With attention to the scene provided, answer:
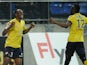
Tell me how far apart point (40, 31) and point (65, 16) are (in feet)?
4.07

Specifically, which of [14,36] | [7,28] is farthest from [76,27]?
[7,28]

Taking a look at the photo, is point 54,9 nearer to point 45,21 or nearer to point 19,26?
point 45,21

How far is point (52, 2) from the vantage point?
12180 millimetres

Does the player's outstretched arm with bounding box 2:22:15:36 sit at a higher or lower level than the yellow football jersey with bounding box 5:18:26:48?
higher

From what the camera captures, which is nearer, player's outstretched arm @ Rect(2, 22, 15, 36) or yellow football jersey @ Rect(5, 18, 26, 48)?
player's outstretched arm @ Rect(2, 22, 15, 36)

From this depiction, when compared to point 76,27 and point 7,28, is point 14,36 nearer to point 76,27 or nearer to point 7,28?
point 7,28

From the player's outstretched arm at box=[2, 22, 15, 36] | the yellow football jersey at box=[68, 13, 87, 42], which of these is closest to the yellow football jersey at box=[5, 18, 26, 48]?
the player's outstretched arm at box=[2, 22, 15, 36]

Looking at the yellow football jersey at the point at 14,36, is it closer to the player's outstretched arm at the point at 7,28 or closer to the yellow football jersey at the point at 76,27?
the player's outstretched arm at the point at 7,28

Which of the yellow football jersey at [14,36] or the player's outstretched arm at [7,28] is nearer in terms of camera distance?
the player's outstretched arm at [7,28]

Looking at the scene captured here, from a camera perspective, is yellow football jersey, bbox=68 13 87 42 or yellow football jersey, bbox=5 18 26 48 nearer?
yellow football jersey, bbox=68 13 87 42

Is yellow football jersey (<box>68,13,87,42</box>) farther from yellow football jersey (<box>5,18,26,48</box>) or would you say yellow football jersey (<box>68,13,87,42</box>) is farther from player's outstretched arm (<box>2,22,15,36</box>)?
player's outstretched arm (<box>2,22,15,36</box>)

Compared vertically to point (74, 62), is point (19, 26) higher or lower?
higher

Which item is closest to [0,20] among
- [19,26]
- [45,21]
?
[45,21]

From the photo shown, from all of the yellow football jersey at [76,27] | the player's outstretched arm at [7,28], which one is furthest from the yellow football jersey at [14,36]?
the yellow football jersey at [76,27]
